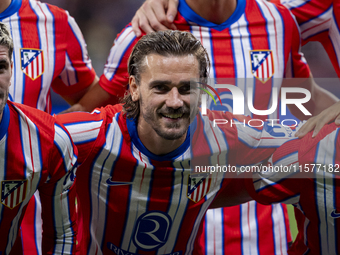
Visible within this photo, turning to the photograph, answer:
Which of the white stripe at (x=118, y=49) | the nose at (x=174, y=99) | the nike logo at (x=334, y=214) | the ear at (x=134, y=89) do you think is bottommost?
the nike logo at (x=334, y=214)

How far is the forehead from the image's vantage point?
1563 millimetres

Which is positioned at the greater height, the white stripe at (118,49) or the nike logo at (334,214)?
the white stripe at (118,49)

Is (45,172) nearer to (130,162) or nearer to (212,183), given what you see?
(130,162)

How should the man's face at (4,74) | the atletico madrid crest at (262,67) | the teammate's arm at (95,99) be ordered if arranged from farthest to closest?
the teammate's arm at (95,99)
the atletico madrid crest at (262,67)
the man's face at (4,74)

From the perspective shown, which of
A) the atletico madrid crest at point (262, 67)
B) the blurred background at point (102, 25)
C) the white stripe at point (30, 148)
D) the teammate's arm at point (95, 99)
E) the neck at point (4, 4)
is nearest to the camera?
the white stripe at point (30, 148)

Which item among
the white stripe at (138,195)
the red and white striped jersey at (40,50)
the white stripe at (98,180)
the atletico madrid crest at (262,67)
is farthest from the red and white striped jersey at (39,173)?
the atletico madrid crest at (262,67)

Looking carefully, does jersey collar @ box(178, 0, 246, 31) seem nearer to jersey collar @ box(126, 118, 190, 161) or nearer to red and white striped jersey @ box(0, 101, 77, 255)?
jersey collar @ box(126, 118, 190, 161)

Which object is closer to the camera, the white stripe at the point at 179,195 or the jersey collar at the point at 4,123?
the jersey collar at the point at 4,123

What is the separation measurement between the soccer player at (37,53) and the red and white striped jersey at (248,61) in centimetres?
24

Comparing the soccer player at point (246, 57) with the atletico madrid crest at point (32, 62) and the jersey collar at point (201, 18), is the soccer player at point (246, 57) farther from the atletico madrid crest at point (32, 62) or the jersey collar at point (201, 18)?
the atletico madrid crest at point (32, 62)

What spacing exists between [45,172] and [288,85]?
3.91ft

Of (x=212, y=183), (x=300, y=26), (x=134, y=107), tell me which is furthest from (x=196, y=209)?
(x=300, y=26)

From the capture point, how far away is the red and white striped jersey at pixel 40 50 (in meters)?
2.00

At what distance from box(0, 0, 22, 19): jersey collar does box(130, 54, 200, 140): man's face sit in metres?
0.81
